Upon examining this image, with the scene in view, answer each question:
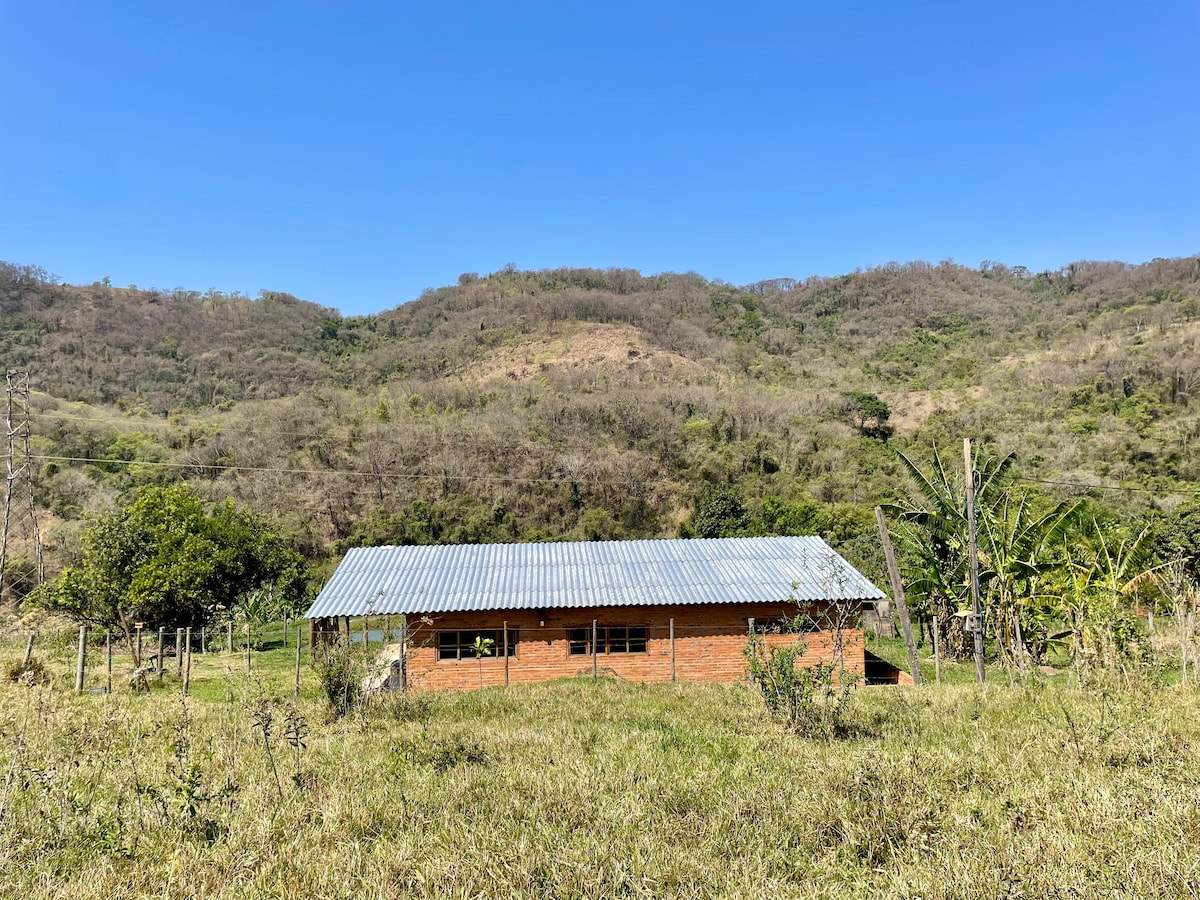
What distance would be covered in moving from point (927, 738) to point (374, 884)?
5.71 m

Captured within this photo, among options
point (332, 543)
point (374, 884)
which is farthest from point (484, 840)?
point (332, 543)

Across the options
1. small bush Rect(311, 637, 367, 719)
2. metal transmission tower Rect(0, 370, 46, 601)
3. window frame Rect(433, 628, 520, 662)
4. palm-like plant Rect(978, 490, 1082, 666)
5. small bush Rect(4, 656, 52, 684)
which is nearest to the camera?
small bush Rect(311, 637, 367, 719)

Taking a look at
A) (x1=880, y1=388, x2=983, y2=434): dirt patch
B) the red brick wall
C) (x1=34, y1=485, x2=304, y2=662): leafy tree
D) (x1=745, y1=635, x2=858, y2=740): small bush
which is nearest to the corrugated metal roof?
the red brick wall

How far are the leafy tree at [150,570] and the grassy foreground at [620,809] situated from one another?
13.7 m

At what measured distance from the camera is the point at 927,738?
696cm

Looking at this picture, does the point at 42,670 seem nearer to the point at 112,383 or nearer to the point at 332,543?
the point at 332,543

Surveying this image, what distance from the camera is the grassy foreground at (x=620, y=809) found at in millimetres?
3820

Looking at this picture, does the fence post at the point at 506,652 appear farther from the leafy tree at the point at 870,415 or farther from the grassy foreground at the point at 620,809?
the leafy tree at the point at 870,415

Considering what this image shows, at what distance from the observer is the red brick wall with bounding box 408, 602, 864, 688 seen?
15.6m

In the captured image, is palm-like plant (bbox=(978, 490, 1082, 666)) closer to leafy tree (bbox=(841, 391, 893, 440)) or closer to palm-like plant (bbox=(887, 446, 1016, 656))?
palm-like plant (bbox=(887, 446, 1016, 656))

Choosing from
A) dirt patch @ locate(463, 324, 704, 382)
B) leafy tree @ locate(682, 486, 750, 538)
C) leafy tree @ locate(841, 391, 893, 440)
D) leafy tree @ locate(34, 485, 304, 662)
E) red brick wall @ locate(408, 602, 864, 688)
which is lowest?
red brick wall @ locate(408, 602, 864, 688)

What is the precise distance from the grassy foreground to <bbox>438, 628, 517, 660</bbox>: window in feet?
25.6

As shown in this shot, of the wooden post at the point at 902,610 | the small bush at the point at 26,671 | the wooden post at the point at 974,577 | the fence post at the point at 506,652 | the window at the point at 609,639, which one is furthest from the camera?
the window at the point at 609,639

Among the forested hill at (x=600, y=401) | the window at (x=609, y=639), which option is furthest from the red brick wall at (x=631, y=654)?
the forested hill at (x=600, y=401)
